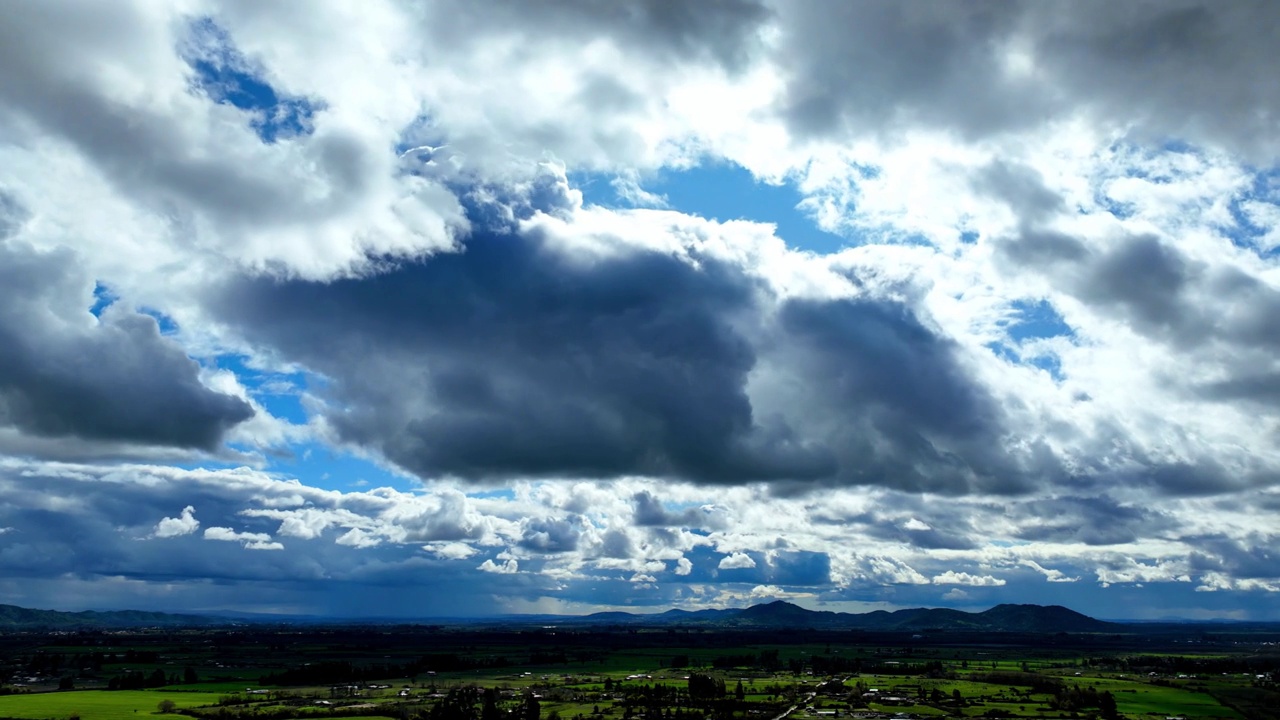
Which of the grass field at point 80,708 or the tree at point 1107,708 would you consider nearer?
the grass field at point 80,708

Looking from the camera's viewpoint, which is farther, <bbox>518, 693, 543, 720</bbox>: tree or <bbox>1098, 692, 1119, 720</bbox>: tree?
<bbox>1098, 692, 1119, 720</bbox>: tree

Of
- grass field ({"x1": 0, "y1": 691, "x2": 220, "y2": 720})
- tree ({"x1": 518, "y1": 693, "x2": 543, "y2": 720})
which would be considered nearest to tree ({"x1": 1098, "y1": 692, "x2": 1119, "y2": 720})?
tree ({"x1": 518, "y1": 693, "x2": 543, "y2": 720})

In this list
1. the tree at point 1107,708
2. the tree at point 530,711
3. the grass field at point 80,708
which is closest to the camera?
the tree at point 530,711

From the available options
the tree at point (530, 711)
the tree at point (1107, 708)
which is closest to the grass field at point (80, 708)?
the tree at point (530, 711)

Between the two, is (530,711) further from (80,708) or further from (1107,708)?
(1107,708)

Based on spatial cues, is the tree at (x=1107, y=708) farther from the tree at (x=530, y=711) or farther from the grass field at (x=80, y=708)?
the grass field at (x=80, y=708)

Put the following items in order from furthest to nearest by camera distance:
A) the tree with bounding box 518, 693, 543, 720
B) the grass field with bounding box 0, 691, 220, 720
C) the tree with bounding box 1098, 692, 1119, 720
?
1. the tree with bounding box 1098, 692, 1119, 720
2. the grass field with bounding box 0, 691, 220, 720
3. the tree with bounding box 518, 693, 543, 720

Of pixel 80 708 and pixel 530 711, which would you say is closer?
pixel 530 711

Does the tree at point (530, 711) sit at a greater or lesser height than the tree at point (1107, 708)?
greater

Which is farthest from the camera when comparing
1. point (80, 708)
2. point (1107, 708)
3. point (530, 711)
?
point (1107, 708)

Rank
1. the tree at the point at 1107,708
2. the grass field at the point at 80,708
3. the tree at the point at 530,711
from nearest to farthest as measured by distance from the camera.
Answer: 1. the tree at the point at 530,711
2. the grass field at the point at 80,708
3. the tree at the point at 1107,708

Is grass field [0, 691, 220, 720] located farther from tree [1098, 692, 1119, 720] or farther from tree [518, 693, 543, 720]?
tree [1098, 692, 1119, 720]

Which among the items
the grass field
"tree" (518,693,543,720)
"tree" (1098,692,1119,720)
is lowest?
"tree" (1098,692,1119,720)

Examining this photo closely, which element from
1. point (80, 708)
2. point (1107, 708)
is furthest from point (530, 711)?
point (1107, 708)
